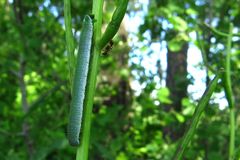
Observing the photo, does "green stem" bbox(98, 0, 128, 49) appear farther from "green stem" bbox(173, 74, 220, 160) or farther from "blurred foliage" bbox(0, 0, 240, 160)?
"blurred foliage" bbox(0, 0, 240, 160)

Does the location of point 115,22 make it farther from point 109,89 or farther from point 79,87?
point 109,89

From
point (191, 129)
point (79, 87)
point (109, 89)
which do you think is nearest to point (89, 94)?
point (79, 87)

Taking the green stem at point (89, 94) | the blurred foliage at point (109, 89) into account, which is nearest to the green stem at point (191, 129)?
the green stem at point (89, 94)

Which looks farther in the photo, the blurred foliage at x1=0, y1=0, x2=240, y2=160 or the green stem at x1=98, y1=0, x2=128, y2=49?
the blurred foliage at x1=0, y1=0, x2=240, y2=160

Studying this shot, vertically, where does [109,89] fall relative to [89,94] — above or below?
above

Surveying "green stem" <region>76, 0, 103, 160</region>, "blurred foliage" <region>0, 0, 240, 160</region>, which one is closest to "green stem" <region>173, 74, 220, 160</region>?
"green stem" <region>76, 0, 103, 160</region>

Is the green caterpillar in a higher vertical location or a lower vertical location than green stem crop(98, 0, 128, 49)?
lower
